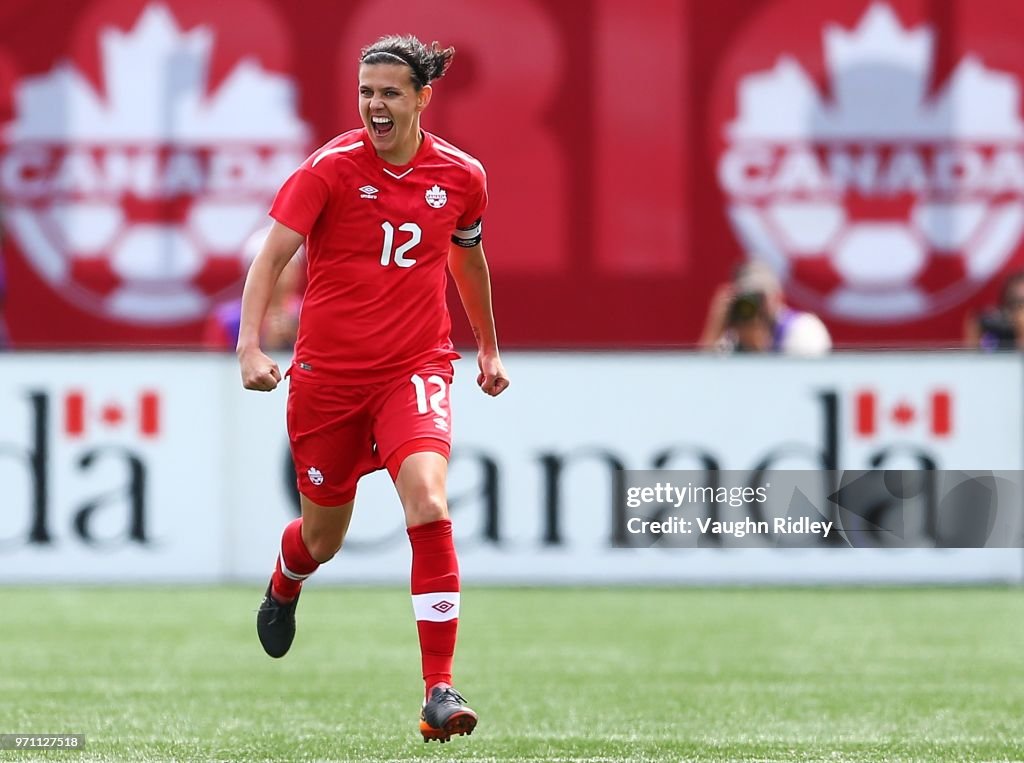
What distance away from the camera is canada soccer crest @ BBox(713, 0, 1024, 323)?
1689 cm

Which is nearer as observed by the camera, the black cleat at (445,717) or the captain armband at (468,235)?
the black cleat at (445,717)

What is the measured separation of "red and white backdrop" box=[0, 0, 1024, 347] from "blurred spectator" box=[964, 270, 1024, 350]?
11.5 ft

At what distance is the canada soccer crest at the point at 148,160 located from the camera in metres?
16.7

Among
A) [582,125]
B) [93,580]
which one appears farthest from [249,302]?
[582,125]

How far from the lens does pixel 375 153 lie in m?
6.16

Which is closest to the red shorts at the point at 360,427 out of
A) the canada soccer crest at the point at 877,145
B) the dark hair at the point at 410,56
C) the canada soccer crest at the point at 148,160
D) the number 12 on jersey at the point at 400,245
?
the number 12 on jersey at the point at 400,245

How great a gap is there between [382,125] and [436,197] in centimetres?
31

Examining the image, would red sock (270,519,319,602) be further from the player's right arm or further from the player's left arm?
the player's right arm

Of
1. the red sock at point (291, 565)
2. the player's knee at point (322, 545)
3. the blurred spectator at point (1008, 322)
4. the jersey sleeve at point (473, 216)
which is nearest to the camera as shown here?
the jersey sleeve at point (473, 216)

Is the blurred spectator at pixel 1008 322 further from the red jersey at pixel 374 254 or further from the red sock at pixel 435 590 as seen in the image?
the red sock at pixel 435 590

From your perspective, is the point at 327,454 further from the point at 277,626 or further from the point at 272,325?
the point at 272,325

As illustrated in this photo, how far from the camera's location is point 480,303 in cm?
659

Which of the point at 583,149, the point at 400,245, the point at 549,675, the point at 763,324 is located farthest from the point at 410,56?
the point at 583,149

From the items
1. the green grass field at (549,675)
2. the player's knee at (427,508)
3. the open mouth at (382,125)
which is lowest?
the green grass field at (549,675)
